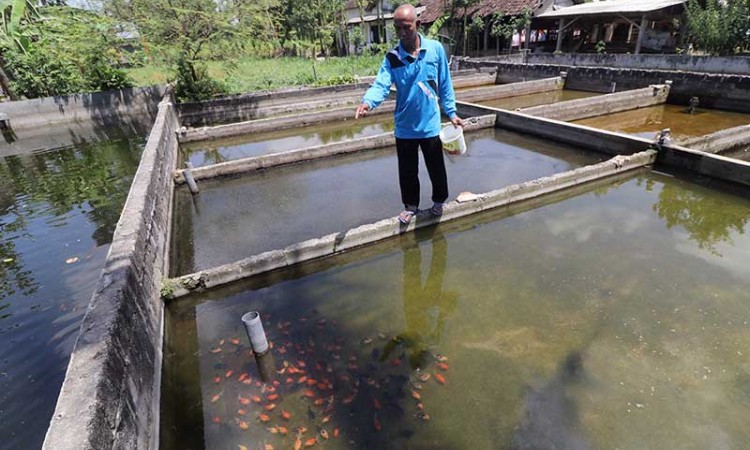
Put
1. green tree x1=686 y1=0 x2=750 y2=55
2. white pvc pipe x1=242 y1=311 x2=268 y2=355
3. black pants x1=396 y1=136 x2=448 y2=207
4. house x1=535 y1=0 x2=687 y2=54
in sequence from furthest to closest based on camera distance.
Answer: house x1=535 y1=0 x2=687 y2=54
green tree x1=686 y1=0 x2=750 y2=55
black pants x1=396 y1=136 x2=448 y2=207
white pvc pipe x1=242 y1=311 x2=268 y2=355

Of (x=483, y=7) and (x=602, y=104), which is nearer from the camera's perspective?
(x=602, y=104)

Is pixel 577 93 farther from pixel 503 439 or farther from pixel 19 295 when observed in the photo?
pixel 19 295

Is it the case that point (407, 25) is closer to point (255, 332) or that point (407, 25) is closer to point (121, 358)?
point (255, 332)

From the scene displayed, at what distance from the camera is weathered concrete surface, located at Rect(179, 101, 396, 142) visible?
400 inches

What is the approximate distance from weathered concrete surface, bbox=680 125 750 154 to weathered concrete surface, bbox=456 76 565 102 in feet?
24.0

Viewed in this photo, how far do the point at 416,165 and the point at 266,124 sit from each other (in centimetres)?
769

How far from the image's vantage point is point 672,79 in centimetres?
1172

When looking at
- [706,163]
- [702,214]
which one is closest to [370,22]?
[706,163]

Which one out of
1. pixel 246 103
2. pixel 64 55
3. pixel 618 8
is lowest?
pixel 246 103

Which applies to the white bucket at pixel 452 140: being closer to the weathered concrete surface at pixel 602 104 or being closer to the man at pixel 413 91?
the man at pixel 413 91

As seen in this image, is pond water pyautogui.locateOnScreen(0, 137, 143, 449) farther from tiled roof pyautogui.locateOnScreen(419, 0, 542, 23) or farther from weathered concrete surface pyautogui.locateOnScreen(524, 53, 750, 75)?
tiled roof pyautogui.locateOnScreen(419, 0, 542, 23)

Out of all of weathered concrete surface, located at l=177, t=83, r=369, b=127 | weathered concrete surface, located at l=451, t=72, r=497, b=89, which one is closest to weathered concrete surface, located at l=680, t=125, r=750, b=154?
weathered concrete surface, located at l=177, t=83, r=369, b=127

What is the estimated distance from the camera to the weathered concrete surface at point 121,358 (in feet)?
5.74

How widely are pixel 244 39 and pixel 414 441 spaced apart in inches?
554
